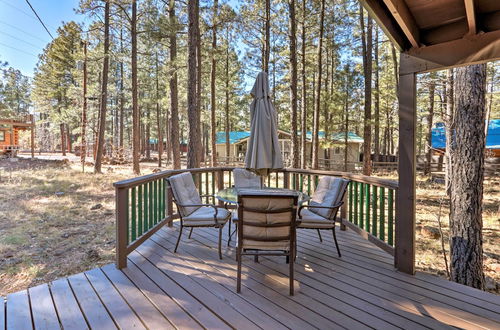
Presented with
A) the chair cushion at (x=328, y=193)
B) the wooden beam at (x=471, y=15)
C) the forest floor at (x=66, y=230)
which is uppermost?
the wooden beam at (x=471, y=15)

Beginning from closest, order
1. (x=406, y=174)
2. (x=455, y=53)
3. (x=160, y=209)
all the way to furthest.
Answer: (x=455, y=53) < (x=406, y=174) < (x=160, y=209)

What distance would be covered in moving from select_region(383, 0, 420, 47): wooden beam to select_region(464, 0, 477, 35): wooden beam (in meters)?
0.40

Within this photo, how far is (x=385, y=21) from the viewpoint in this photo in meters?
2.36

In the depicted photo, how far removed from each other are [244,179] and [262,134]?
3.64 feet

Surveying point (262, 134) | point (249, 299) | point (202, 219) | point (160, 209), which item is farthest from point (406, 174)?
point (160, 209)

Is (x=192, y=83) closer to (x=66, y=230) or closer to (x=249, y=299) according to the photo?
(x=66, y=230)

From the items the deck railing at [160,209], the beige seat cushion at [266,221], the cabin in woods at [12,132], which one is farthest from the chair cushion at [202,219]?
the cabin in woods at [12,132]

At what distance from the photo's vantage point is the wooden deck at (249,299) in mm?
2070

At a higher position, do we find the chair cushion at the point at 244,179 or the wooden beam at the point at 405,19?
the wooden beam at the point at 405,19

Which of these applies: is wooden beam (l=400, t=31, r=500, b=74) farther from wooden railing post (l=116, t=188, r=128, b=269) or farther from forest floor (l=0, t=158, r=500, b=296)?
forest floor (l=0, t=158, r=500, b=296)

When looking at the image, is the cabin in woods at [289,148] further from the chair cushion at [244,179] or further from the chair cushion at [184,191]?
the chair cushion at [184,191]

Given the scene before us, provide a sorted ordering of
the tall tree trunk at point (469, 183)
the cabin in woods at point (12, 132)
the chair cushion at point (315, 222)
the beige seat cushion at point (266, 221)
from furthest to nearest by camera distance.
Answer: the cabin in woods at point (12, 132) → the tall tree trunk at point (469, 183) → the chair cushion at point (315, 222) → the beige seat cushion at point (266, 221)

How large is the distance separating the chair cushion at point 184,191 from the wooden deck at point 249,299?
68cm

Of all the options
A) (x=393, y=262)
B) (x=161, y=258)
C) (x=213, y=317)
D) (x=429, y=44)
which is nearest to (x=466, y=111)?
(x=429, y=44)
